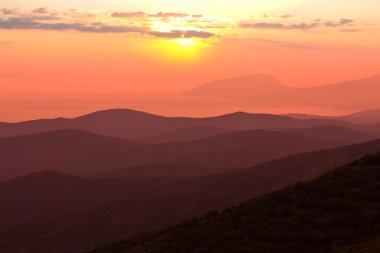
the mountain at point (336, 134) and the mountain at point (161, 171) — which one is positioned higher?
the mountain at point (336, 134)

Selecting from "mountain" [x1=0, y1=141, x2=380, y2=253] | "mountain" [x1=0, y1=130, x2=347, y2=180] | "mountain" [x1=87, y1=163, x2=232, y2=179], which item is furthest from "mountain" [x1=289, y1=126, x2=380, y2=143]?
"mountain" [x1=0, y1=141, x2=380, y2=253]

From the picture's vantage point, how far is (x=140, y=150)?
149m

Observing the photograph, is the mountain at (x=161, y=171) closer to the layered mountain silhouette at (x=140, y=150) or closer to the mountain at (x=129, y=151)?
the mountain at (x=129, y=151)

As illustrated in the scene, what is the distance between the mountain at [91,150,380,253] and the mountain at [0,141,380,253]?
2243cm

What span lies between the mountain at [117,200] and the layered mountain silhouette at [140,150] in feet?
134

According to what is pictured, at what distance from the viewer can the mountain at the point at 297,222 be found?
26453 millimetres

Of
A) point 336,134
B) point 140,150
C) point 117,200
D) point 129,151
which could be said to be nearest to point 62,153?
point 129,151

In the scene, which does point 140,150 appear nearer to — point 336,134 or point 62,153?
point 62,153

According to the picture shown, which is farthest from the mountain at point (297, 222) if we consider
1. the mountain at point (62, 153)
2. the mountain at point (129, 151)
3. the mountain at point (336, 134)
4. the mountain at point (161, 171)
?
the mountain at point (336, 134)

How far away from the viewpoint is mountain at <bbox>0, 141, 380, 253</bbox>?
193 feet

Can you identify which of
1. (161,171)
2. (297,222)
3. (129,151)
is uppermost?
(129,151)

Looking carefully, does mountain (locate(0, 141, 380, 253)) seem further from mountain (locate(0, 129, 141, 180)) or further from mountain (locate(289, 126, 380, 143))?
mountain (locate(289, 126, 380, 143))

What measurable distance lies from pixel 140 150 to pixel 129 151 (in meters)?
2.98

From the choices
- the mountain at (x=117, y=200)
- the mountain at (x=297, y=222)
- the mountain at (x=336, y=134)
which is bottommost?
the mountain at (x=117, y=200)
